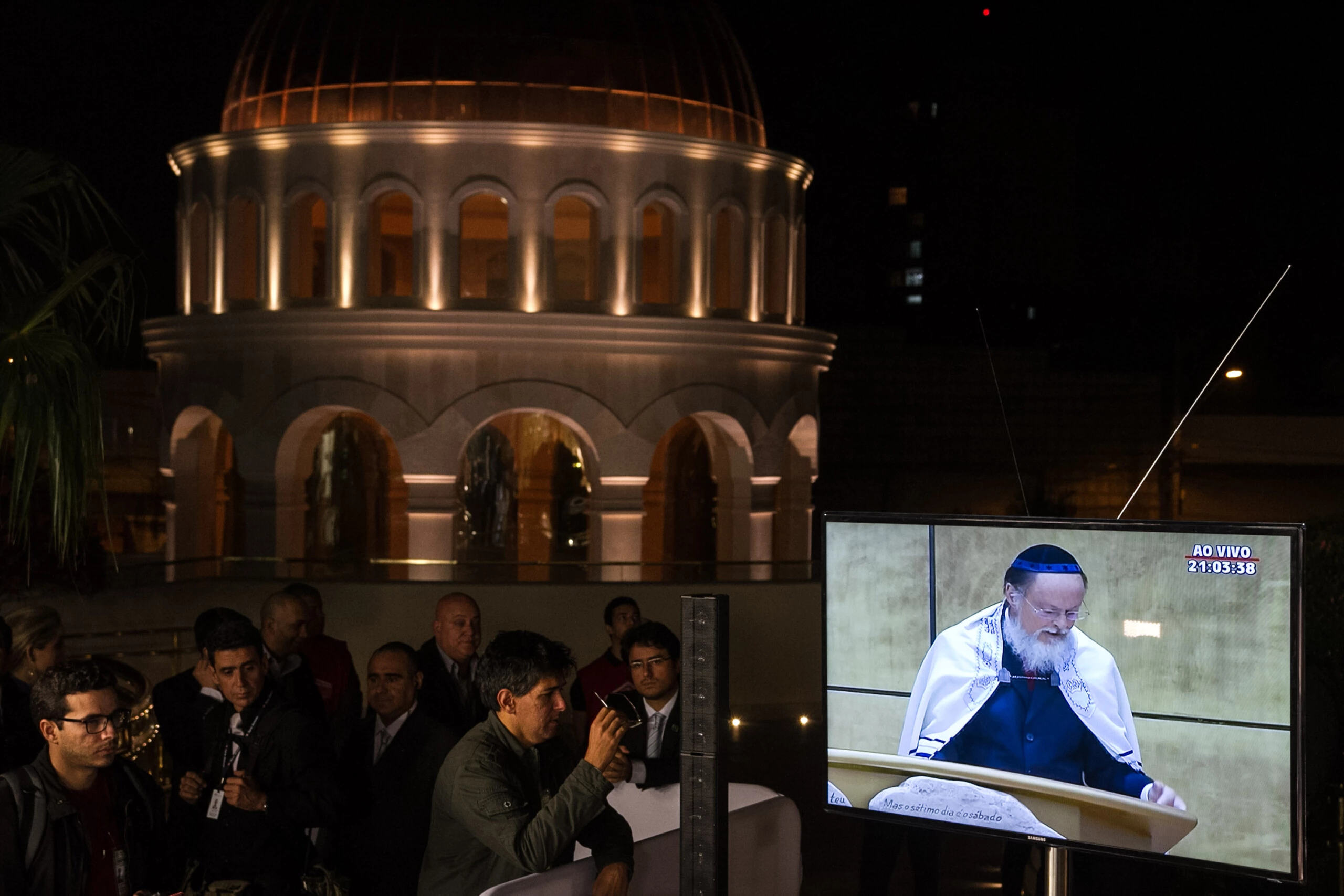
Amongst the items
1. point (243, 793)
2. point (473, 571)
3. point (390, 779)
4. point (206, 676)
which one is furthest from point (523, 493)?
point (243, 793)

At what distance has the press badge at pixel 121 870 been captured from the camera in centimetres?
589

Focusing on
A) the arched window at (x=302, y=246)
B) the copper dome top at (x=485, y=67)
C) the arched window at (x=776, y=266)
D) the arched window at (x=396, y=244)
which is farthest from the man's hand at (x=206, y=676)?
the arched window at (x=396, y=244)

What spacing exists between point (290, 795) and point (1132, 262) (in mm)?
37658

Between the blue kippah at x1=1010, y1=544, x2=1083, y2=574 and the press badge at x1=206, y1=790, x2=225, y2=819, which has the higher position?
the blue kippah at x1=1010, y1=544, x2=1083, y2=574

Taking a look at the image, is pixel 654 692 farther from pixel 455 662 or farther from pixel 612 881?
pixel 612 881

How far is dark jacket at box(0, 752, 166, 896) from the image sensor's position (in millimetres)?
5520

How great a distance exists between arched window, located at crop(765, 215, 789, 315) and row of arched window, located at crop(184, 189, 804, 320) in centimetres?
2

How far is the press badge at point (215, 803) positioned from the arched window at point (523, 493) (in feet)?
56.2

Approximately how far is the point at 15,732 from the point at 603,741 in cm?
316

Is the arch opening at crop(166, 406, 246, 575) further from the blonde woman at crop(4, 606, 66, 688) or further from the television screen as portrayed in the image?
the television screen

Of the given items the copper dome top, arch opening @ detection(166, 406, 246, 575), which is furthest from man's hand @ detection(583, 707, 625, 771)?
arch opening @ detection(166, 406, 246, 575)

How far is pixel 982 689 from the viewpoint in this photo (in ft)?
18.9

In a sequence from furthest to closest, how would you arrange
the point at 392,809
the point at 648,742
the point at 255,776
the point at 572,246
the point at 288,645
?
the point at 572,246
the point at 288,645
the point at 648,742
the point at 392,809
the point at 255,776

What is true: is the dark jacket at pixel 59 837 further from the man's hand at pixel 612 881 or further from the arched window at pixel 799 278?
the arched window at pixel 799 278
